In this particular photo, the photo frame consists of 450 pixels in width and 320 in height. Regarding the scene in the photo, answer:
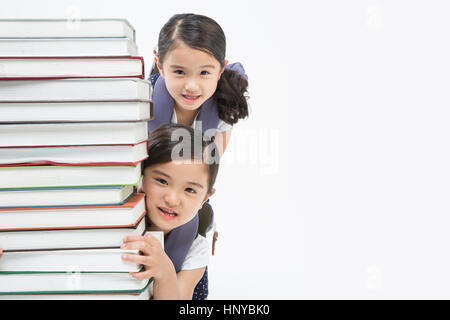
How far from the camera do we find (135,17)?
1.42m

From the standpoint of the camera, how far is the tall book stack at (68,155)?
0.94 metres

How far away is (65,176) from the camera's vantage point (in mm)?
962

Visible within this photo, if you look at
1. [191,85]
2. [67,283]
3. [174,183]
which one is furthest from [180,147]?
[67,283]

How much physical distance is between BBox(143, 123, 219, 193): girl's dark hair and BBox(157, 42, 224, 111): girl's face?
121mm

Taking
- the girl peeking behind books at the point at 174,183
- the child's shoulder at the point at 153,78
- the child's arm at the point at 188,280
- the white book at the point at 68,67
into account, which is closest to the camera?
the white book at the point at 68,67

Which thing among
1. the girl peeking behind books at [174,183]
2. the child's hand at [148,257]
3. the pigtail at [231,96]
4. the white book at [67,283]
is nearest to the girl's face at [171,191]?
the girl peeking behind books at [174,183]

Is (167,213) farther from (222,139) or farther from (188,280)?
(222,139)

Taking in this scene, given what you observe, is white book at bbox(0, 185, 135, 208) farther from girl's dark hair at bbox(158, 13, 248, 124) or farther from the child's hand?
girl's dark hair at bbox(158, 13, 248, 124)

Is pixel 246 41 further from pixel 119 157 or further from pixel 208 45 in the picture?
pixel 119 157

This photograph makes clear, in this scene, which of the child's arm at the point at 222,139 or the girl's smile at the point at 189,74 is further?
the child's arm at the point at 222,139

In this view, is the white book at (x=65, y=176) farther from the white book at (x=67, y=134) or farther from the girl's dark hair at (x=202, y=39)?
the girl's dark hair at (x=202, y=39)

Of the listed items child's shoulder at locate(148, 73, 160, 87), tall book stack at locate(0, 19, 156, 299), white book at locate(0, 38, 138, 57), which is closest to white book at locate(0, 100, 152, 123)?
tall book stack at locate(0, 19, 156, 299)

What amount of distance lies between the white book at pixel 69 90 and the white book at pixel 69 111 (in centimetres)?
1
